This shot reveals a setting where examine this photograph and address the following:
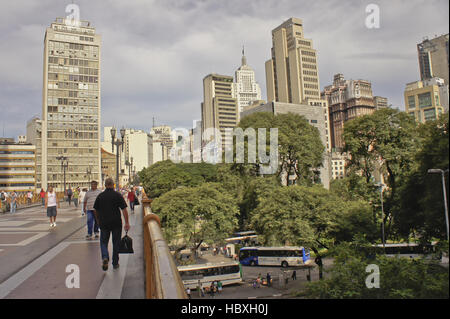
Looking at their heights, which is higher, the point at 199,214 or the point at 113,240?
the point at 113,240

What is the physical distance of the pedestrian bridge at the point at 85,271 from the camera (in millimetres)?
3510

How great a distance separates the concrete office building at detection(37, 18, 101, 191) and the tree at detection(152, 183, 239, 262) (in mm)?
65211

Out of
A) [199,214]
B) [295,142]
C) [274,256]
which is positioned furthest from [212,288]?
[295,142]

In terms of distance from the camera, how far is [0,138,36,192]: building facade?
90188 millimetres

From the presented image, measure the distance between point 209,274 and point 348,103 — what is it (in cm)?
17460

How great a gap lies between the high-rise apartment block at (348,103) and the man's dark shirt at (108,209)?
18354 centimetres

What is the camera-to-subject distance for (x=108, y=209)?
656cm

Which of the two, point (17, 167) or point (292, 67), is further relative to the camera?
point (292, 67)

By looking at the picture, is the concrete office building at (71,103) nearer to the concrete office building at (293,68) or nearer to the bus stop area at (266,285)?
the bus stop area at (266,285)

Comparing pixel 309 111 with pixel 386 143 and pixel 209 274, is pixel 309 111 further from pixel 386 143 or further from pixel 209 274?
pixel 209 274

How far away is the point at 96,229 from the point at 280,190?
1979 centimetres

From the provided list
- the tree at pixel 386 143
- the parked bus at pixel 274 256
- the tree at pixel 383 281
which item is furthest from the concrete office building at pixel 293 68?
the tree at pixel 383 281
